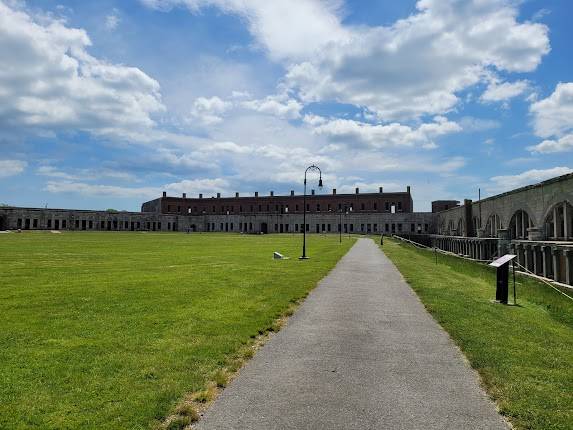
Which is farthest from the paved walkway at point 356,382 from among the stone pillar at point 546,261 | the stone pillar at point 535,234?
the stone pillar at point 535,234

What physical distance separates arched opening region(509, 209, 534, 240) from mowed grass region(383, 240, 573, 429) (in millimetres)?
27823

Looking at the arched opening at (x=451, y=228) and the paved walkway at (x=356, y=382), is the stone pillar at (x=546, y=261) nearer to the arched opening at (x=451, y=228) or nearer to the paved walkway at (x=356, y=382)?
the paved walkway at (x=356, y=382)

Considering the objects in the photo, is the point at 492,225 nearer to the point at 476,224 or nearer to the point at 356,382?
the point at 476,224

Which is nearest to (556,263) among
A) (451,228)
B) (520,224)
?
(520,224)

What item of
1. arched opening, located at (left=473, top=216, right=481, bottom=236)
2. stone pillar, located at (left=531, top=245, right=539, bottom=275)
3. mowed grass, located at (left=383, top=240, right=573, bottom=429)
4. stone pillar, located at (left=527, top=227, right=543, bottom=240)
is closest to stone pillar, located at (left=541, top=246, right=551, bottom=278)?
stone pillar, located at (left=531, top=245, right=539, bottom=275)

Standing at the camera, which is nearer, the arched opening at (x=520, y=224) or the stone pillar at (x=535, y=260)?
the stone pillar at (x=535, y=260)

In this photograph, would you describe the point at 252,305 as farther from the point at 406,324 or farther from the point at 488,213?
the point at 488,213

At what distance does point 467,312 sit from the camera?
11484 millimetres

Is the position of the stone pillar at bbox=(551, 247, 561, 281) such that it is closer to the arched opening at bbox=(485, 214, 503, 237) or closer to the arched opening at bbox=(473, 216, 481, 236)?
the arched opening at bbox=(485, 214, 503, 237)

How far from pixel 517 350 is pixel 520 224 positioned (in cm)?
3905

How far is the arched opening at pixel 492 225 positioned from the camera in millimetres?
47344

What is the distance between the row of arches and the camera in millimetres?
30984

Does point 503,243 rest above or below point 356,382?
above

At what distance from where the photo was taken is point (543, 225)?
112 ft
